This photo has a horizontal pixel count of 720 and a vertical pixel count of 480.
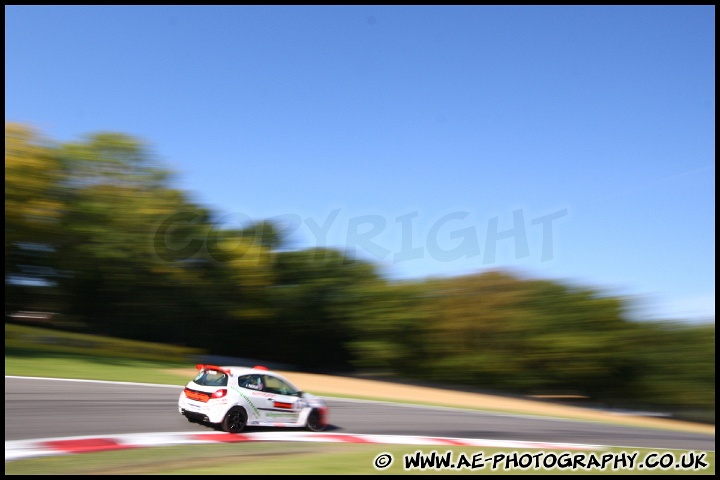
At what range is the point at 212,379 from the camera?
32.3 feet

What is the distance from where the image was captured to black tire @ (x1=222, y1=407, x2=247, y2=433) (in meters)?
9.62

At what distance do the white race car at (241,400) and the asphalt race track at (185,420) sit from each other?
37 centimetres

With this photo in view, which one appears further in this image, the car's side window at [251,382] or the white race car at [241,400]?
the car's side window at [251,382]

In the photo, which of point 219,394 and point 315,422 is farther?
point 315,422

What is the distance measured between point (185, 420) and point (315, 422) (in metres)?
2.34

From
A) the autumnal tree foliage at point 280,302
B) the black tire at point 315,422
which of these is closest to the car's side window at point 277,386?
the black tire at point 315,422

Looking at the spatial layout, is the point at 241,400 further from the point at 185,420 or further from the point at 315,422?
the point at 185,420

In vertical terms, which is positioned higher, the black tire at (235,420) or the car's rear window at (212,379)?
the car's rear window at (212,379)

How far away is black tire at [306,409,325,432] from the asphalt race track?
0.53m

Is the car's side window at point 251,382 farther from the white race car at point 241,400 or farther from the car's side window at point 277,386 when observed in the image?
the car's side window at point 277,386

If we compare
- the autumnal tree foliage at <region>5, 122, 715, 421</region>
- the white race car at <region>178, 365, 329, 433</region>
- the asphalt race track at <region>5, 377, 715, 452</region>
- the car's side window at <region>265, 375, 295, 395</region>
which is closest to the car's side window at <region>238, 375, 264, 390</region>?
the white race car at <region>178, 365, 329, 433</region>

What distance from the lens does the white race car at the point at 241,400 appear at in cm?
965

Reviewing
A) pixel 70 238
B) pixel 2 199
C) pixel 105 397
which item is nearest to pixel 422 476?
pixel 105 397

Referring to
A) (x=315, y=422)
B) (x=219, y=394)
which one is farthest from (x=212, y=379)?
(x=315, y=422)
